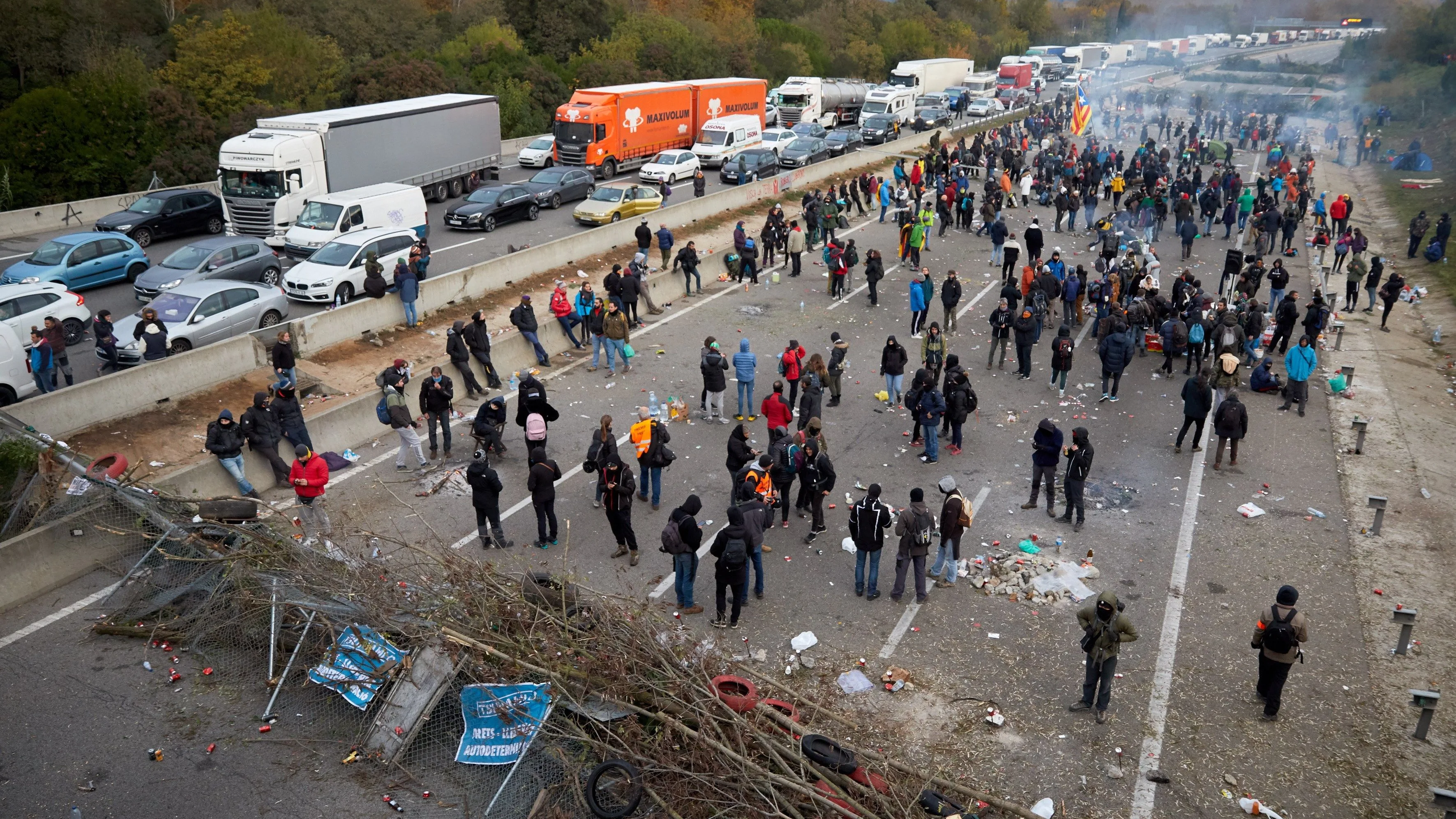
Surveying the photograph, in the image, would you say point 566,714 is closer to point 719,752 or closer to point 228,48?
point 719,752

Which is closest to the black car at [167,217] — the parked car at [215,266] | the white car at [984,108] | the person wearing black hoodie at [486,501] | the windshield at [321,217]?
the parked car at [215,266]

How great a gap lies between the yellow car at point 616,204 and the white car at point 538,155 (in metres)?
8.94

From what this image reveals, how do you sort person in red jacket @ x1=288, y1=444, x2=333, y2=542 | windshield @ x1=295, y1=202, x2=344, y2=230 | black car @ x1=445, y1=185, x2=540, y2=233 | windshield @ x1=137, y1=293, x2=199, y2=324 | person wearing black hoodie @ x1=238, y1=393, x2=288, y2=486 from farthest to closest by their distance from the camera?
black car @ x1=445, y1=185, x2=540, y2=233 < windshield @ x1=295, y1=202, x2=344, y2=230 < windshield @ x1=137, y1=293, x2=199, y2=324 < person wearing black hoodie @ x1=238, y1=393, x2=288, y2=486 < person in red jacket @ x1=288, y1=444, x2=333, y2=542

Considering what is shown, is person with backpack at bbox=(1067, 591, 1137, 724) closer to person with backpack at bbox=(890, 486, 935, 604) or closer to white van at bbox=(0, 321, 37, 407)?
person with backpack at bbox=(890, 486, 935, 604)

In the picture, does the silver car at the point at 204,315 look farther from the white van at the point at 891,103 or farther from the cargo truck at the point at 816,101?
the white van at the point at 891,103

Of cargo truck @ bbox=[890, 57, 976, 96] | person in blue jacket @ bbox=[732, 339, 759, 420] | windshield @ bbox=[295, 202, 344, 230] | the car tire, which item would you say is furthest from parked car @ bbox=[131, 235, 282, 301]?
cargo truck @ bbox=[890, 57, 976, 96]

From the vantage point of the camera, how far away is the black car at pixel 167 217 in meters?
25.4

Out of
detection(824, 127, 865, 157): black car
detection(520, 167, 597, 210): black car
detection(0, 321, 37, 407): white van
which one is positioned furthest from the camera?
detection(824, 127, 865, 157): black car

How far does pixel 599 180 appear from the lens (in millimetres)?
35656

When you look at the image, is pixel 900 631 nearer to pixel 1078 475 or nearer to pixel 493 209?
pixel 1078 475

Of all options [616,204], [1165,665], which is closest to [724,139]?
[616,204]

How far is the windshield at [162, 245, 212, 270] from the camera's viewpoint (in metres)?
20.6

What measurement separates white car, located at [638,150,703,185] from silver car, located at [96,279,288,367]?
57.0ft

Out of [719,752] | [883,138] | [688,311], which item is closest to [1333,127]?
[883,138]
